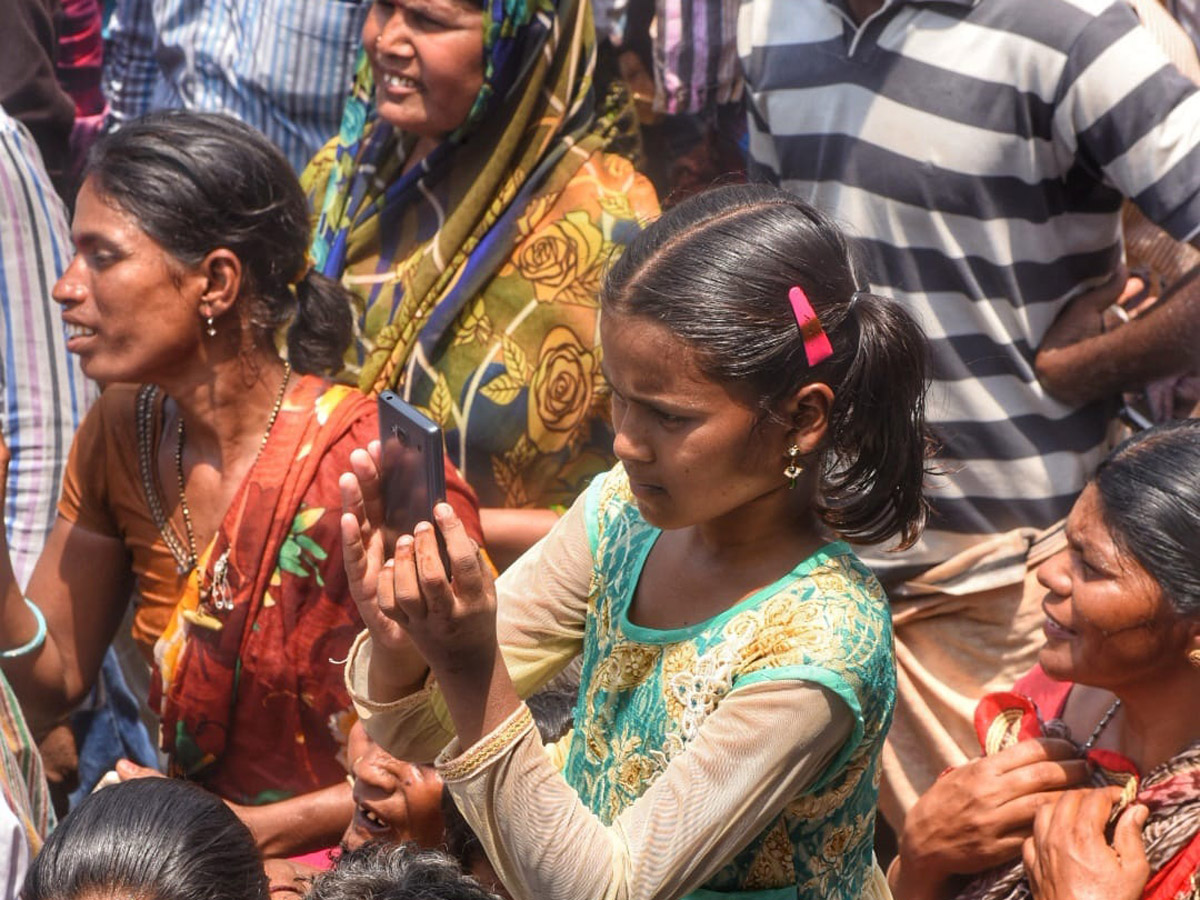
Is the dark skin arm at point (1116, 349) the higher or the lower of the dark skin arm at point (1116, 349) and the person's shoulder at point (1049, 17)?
the lower

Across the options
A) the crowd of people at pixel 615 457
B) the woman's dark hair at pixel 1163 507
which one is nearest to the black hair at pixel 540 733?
the crowd of people at pixel 615 457

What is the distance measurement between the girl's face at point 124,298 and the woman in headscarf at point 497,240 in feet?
2.21

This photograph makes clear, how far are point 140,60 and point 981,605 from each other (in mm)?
3216

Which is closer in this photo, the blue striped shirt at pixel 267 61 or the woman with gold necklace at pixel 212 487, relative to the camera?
the woman with gold necklace at pixel 212 487

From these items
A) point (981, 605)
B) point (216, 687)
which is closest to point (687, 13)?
point (981, 605)

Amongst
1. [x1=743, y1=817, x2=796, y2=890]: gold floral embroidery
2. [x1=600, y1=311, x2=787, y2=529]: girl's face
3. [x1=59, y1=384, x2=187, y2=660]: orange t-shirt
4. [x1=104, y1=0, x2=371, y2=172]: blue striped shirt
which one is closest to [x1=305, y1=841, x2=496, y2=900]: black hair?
[x1=743, y1=817, x2=796, y2=890]: gold floral embroidery

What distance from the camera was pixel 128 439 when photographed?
2.96 metres

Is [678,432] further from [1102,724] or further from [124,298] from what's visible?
[124,298]

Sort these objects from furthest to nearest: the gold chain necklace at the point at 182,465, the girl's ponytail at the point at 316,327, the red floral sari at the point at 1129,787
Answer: the girl's ponytail at the point at 316,327
the gold chain necklace at the point at 182,465
the red floral sari at the point at 1129,787

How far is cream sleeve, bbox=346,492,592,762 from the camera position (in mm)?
1939

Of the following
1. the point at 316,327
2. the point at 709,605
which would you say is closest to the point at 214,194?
the point at 316,327

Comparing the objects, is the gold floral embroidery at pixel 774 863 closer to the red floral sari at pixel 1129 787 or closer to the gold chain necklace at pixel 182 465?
the red floral sari at pixel 1129 787

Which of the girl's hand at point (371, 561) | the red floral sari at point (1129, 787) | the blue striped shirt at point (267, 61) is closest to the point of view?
the girl's hand at point (371, 561)

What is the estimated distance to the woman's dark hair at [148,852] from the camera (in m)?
1.85
